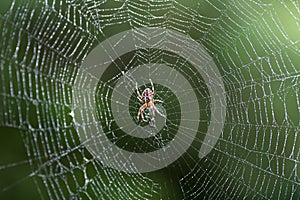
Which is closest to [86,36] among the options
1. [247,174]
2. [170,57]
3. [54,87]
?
[54,87]

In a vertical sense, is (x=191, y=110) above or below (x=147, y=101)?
below

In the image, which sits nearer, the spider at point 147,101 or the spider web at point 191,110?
the spider web at point 191,110

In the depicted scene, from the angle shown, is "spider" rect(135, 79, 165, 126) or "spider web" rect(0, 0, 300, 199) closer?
"spider web" rect(0, 0, 300, 199)

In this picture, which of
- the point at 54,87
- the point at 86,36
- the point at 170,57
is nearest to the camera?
the point at 54,87

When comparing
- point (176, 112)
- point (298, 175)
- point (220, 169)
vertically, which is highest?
point (176, 112)

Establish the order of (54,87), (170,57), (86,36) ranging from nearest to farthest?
(54,87)
(86,36)
(170,57)

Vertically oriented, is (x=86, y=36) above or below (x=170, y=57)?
above

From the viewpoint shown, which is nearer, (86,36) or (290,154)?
(86,36)

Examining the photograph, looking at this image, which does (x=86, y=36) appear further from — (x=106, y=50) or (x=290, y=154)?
(x=290, y=154)
